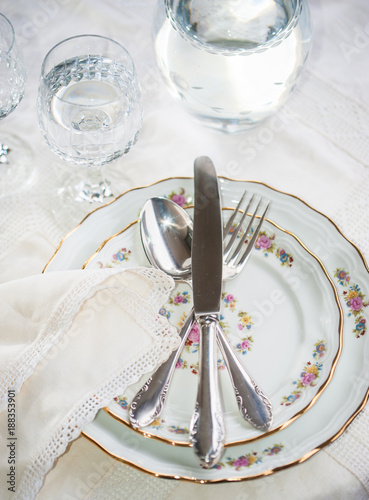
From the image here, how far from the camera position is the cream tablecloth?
565 millimetres

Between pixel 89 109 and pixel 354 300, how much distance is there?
0.29 meters

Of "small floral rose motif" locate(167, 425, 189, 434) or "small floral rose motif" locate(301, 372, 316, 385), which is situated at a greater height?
"small floral rose motif" locate(301, 372, 316, 385)

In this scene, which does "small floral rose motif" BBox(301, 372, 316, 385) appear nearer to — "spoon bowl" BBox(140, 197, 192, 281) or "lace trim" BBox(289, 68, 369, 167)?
"spoon bowl" BBox(140, 197, 192, 281)

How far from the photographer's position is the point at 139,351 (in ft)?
1.47

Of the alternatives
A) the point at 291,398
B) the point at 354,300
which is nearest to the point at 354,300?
the point at 354,300

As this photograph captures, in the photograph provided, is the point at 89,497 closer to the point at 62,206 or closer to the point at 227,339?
the point at 227,339

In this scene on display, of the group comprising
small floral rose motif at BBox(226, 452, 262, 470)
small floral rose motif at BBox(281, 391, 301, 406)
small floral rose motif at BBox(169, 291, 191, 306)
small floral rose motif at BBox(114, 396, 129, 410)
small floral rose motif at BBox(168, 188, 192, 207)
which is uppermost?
small floral rose motif at BBox(168, 188, 192, 207)

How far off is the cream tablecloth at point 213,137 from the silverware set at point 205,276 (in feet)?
0.26

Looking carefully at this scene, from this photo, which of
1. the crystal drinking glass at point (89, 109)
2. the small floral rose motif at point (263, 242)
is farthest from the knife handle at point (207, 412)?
the crystal drinking glass at point (89, 109)

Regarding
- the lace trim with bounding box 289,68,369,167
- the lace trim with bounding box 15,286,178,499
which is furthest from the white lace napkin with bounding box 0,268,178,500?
the lace trim with bounding box 289,68,369,167

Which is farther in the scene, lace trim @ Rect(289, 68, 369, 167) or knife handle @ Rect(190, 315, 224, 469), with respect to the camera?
lace trim @ Rect(289, 68, 369, 167)

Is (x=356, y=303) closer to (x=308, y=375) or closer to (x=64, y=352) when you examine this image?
(x=308, y=375)

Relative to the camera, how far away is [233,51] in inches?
20.5

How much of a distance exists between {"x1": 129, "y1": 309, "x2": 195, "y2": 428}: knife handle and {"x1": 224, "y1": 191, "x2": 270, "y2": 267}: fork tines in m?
0.09
